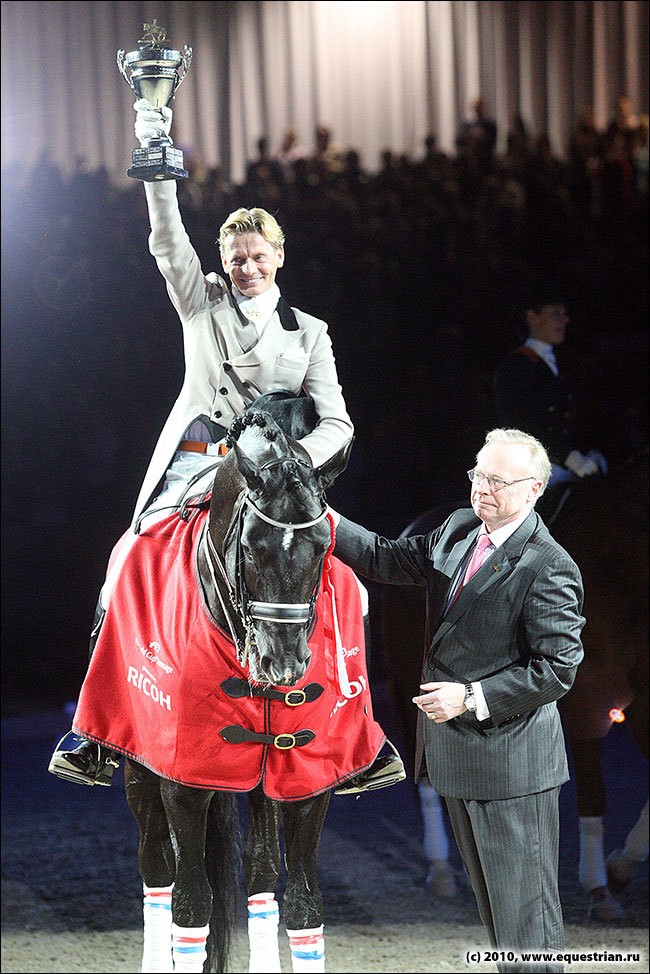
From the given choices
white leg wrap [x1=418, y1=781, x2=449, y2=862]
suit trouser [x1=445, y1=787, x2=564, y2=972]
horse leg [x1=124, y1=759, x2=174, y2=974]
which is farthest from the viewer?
white leg wrap [x1=418, y1=781, x2=449, y2=862]

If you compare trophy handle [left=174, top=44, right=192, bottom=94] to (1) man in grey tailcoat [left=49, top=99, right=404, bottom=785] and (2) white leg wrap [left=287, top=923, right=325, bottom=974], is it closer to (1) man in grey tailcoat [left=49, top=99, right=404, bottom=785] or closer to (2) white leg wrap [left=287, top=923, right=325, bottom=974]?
(1) man in grey tailcoat [left=49, top=99, right=404, bottom=785]

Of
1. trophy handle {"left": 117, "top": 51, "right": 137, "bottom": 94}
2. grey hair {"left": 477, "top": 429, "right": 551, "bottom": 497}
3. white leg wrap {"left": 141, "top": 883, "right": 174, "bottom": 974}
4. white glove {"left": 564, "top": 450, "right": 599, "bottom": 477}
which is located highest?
trophy handle {"left": 117, "top": 51, "right": 137, "bottom": 94}

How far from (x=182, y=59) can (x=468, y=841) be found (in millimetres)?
1928

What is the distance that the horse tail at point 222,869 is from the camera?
283 cm

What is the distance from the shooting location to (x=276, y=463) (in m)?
2.25

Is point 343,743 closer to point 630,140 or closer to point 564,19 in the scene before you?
point 564,19

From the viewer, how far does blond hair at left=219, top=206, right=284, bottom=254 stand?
8.59 feet

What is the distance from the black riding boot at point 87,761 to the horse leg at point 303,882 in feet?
1.54

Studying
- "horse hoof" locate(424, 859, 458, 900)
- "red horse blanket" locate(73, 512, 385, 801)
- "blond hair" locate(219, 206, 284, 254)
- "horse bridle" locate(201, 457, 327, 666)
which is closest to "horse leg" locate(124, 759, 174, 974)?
"red horse blanket" locate(73, 512, 385, 801)

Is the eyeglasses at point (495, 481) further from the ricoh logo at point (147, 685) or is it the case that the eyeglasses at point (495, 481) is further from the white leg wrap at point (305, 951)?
the white leg wrap at point (305, 951)

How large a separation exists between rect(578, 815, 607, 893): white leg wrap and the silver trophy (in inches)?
145

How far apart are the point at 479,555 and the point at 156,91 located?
129 cm

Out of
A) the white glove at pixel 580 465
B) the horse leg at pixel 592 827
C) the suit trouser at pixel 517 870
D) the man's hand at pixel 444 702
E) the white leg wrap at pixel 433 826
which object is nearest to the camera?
the man's hand at pixel 444 702

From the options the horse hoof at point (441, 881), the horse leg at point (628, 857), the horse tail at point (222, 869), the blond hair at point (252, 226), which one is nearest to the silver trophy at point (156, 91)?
the blond hair at point (252, 226)
